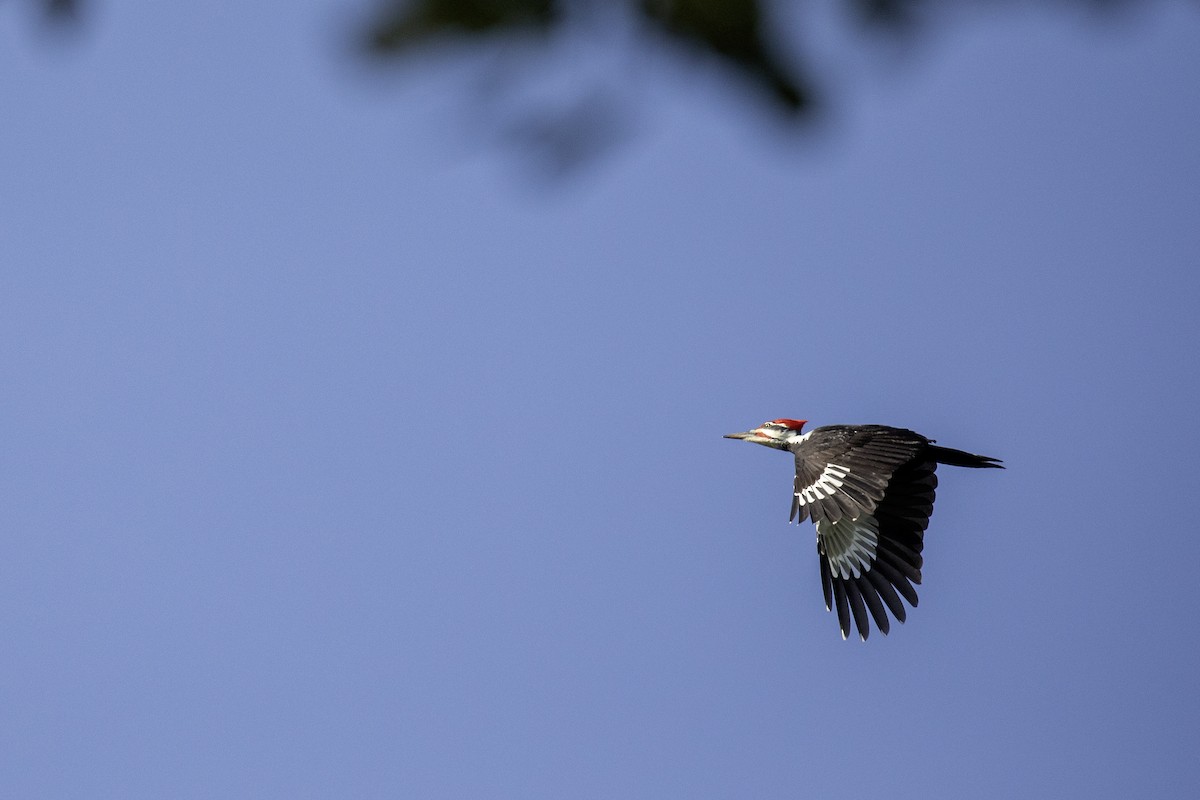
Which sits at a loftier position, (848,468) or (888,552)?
(848,468)

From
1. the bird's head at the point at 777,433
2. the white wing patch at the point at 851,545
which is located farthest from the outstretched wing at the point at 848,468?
the bird's head at the point at 777,433

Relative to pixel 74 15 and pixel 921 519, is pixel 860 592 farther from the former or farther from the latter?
pixel 74 15

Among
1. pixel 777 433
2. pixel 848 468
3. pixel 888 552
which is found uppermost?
pixel 777 433

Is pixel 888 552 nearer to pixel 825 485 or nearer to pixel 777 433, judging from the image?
pixel 825 485

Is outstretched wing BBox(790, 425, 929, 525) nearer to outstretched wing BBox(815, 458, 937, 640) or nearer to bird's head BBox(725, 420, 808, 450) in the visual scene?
outstretched wing BBox(815, 458, 937, 640)

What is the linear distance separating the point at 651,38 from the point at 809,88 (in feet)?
0.80

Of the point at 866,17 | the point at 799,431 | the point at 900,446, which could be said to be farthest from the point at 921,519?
the point at 866,17

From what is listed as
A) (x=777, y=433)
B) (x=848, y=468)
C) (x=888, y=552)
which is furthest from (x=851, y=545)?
(x=777, y=433)

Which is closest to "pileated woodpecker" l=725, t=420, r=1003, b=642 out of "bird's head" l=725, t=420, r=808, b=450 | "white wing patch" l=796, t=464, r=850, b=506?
"white wing patch" l=796, t=464, r=850, b=506

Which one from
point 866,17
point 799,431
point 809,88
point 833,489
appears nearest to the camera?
point 809,88

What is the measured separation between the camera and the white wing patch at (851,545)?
12.2 meters

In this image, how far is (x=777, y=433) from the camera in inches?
567

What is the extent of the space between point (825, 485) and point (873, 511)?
45 centimetres

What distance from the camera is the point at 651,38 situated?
204 centimetres
